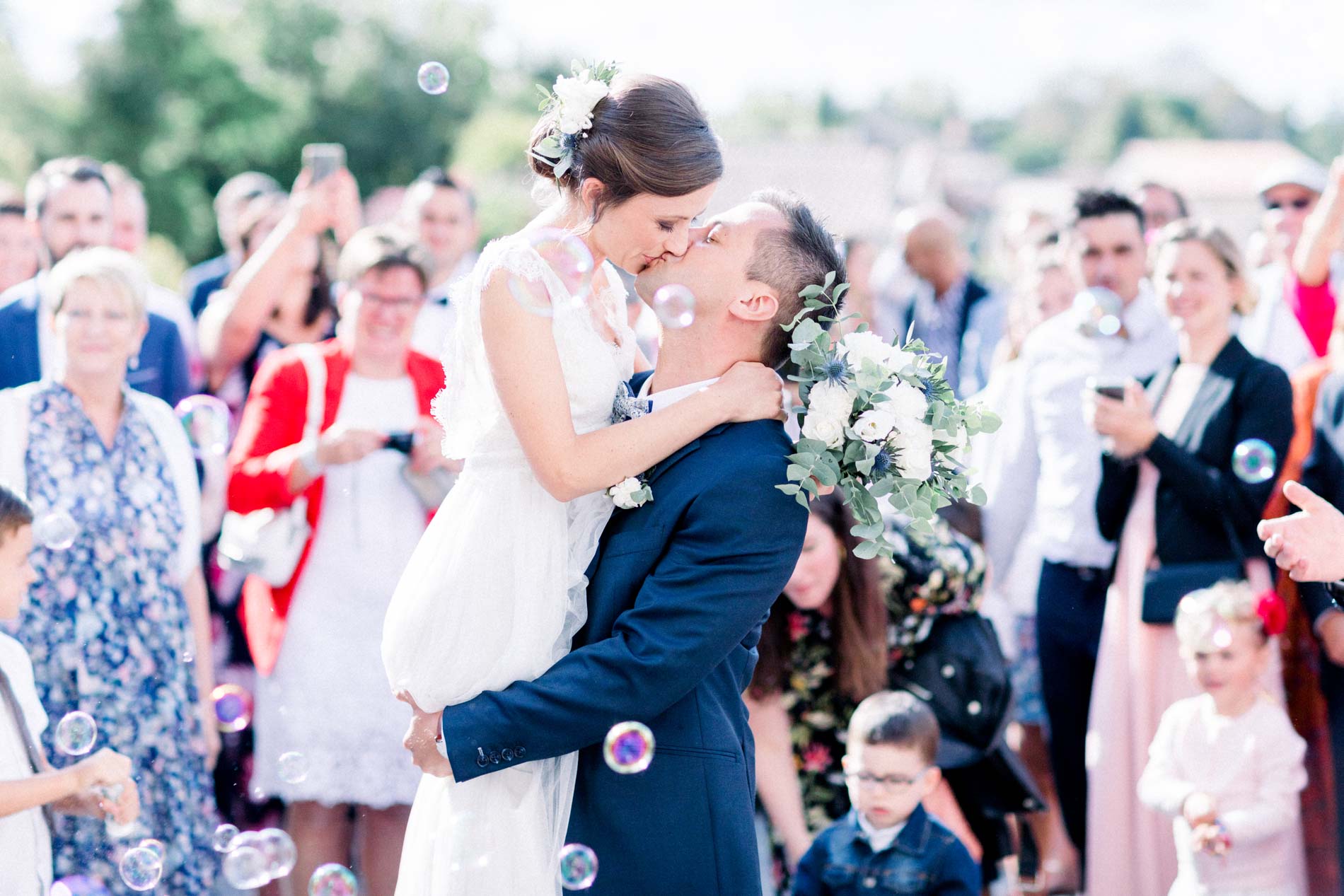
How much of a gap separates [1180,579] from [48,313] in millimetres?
4173

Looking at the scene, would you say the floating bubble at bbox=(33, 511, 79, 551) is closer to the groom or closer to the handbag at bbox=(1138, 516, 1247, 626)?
the groom

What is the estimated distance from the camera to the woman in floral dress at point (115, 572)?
4293 millimetres

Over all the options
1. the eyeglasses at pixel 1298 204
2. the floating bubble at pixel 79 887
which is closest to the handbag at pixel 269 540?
the floating bubble at pixel 79 887

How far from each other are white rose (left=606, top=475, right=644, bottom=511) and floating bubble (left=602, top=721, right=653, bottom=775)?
1.34ft

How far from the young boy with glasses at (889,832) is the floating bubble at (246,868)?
4.79ft

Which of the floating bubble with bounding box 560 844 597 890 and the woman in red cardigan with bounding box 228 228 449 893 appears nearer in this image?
the floating bubble with bounding box 560 844 597 890

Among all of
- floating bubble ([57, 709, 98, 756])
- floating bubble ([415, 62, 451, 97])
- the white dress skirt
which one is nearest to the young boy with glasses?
the white dress skirt

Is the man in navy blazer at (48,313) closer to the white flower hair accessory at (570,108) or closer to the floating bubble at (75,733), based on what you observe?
the floating bubble at (75,733)

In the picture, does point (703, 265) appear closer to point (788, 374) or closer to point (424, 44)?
point (788, 374)

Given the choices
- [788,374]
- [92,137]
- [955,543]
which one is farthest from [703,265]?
[92,137]

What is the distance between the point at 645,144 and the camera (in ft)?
8.93

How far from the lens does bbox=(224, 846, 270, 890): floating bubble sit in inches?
138

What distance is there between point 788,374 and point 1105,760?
286cm

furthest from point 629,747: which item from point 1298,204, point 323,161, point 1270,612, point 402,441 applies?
point 1298,204
